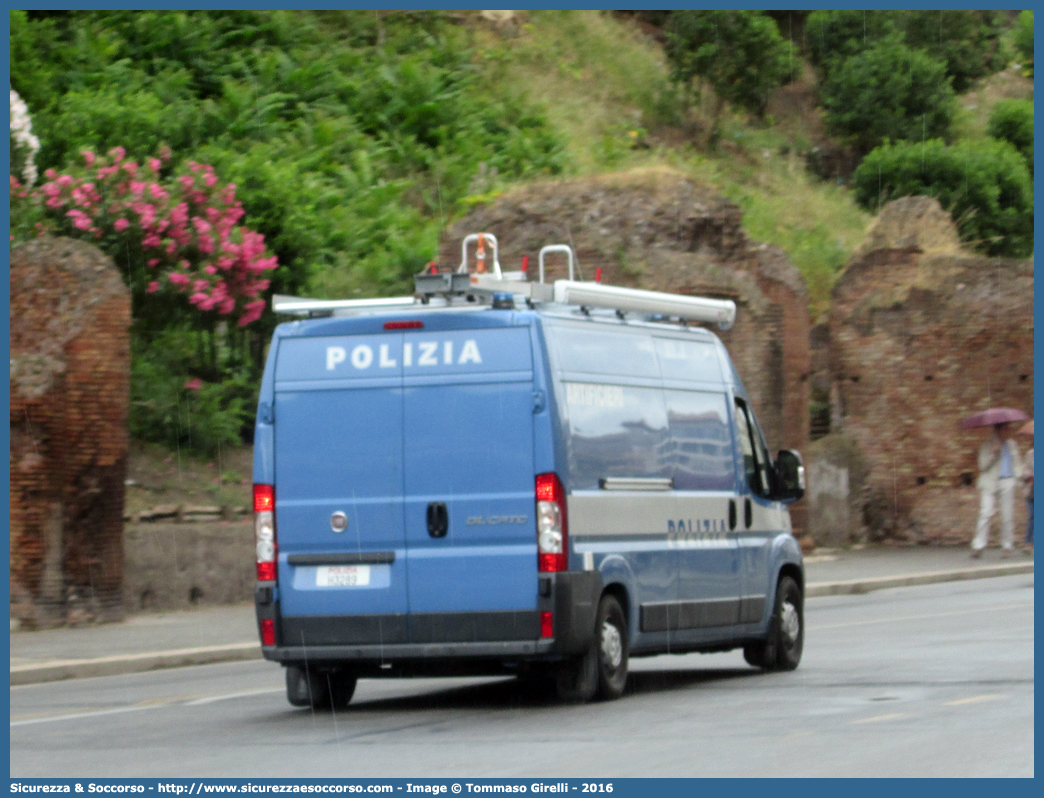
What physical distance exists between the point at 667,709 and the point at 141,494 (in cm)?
1179

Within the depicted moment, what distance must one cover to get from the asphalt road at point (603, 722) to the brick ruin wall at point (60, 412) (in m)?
3.20

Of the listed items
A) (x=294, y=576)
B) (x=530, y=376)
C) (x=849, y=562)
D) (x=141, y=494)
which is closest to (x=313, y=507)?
(x=294, y=576)

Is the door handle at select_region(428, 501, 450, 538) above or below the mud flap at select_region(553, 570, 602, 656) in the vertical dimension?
above

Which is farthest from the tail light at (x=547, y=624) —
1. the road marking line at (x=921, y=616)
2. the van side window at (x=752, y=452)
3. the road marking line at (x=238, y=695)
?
the road marking line at (x=921, y=616)

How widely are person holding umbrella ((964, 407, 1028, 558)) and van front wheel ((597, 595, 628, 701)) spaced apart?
52.2 ft

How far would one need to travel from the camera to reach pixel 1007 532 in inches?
1049

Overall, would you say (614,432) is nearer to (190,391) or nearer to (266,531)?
(266,531)

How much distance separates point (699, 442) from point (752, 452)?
0.94m

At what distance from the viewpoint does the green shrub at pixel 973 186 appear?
5375 cm

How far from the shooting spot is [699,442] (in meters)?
12.6

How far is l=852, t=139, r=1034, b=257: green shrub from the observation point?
176 feet

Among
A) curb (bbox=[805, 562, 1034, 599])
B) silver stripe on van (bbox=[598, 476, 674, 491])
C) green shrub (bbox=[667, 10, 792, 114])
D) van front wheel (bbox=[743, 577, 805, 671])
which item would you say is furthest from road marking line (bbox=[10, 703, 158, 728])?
green shrub (bbox=[667, 10, 792, 114])

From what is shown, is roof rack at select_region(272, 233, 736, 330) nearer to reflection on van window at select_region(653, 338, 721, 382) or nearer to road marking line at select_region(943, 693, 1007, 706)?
reflection on van window at select_region(653, 338, 721, 382)
